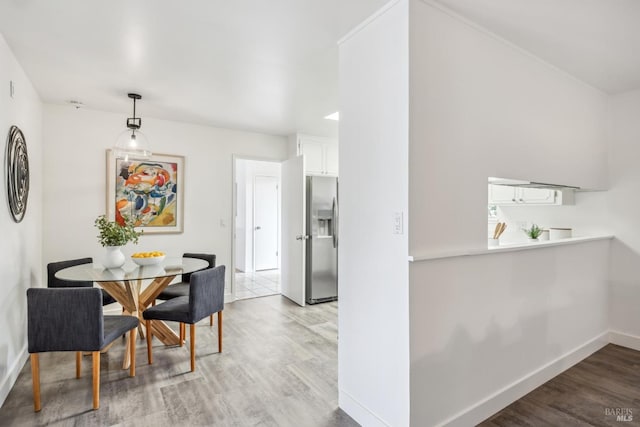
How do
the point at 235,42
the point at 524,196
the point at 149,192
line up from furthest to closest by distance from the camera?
1. the point at 149,192
2. the point at 524,196
3. the point at 235,42

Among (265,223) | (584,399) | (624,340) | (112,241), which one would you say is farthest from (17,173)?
(624,340)

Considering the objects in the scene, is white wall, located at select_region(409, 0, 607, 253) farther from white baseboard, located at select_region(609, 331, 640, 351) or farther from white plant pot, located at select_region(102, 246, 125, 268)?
white plant pot, located at select_region(102, 246, 125, 268)

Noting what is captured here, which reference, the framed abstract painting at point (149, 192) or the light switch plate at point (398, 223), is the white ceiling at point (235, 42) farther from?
the light switch plate at point (398, 223)

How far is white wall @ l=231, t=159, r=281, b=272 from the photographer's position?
7.02 m

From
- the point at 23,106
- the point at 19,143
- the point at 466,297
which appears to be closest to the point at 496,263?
the point at 466,297

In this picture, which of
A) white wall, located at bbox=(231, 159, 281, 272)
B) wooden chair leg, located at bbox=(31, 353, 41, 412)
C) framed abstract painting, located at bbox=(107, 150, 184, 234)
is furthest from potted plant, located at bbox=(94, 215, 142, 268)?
white wall, located at bbox=(231, 159, 281, 272)

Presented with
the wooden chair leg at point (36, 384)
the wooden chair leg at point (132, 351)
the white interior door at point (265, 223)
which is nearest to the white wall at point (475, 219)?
the wooden chair leg at point (132, 351)

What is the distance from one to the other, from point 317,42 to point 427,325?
1917 millimetres

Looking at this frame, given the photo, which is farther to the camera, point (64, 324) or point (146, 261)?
point (146, 261)

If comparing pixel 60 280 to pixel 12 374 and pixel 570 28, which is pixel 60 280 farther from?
pixel 570 28

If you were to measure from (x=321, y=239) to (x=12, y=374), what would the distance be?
3.36 meters

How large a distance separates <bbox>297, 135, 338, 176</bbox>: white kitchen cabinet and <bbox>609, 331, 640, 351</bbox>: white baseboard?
3.73m

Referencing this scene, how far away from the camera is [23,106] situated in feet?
9.34

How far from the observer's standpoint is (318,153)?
5125mm
